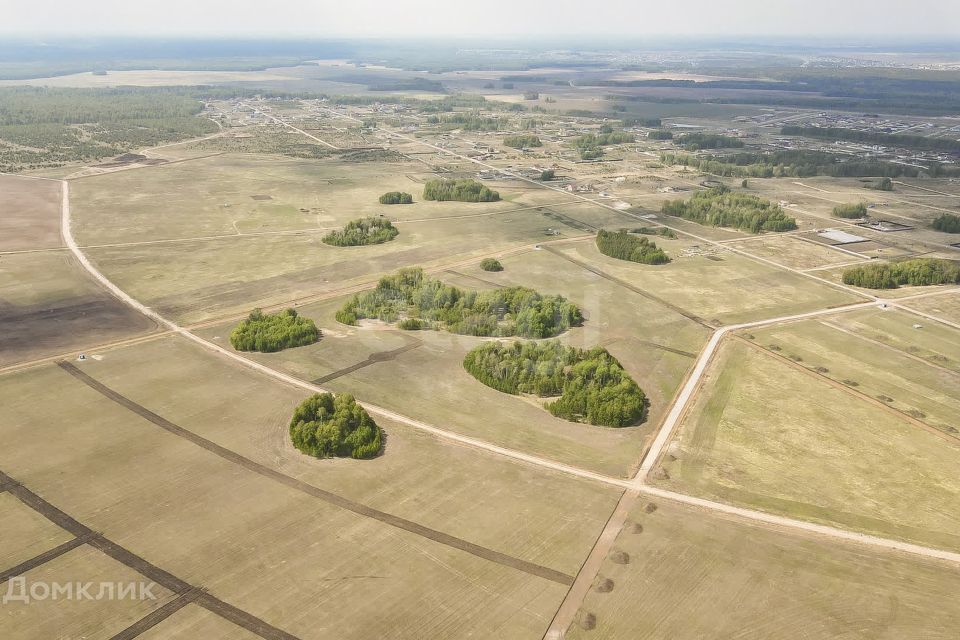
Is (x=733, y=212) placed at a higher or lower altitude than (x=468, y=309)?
higher

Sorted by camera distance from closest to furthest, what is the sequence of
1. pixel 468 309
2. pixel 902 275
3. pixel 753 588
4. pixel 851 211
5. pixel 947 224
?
pixel 753 588 → pixel 468 309 → pixel 902 275 → pixel 947 224 → pixel 851 211

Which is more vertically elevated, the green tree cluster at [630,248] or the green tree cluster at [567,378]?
the green tree cluster at [630,248]

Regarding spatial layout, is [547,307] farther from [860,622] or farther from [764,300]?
[860,622]

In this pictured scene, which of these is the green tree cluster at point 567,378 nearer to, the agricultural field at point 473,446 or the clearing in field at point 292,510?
the agricultural field at point 473,446

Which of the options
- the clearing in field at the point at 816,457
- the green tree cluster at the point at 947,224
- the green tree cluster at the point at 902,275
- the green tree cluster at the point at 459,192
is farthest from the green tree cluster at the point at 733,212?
the clearing in field at the point at 816,457

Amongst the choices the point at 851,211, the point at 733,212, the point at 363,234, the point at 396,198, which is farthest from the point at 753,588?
the point at 851,211

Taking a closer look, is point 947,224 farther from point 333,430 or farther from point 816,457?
point 333,430
